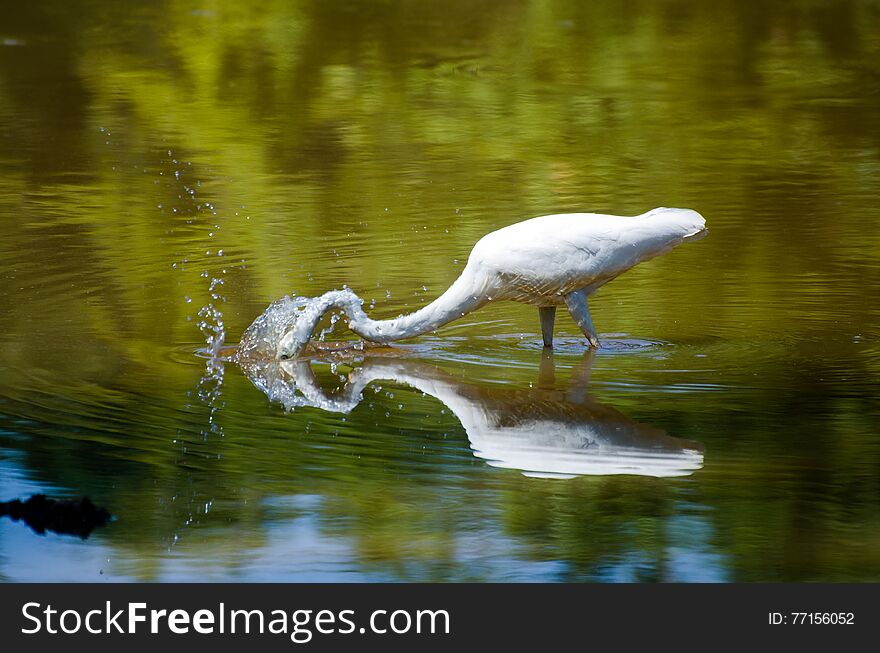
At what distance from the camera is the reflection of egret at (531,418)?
830 cm

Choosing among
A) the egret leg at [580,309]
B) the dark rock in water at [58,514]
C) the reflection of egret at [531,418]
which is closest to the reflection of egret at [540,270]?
the egret leg at [580,309]

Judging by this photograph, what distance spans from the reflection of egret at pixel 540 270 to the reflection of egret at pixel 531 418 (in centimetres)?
26

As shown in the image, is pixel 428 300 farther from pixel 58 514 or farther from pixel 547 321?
pixel 58 514

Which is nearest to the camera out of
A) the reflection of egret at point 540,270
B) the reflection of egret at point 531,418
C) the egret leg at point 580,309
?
the reflection of egret at point 531,418

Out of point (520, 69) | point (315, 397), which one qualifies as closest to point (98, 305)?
point (315, 397)

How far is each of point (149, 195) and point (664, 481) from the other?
9737 millimetres

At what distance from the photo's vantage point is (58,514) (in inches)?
298

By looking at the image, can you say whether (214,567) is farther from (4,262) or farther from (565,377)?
(4,262)

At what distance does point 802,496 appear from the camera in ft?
25.5

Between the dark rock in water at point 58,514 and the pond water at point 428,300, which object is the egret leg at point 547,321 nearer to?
the pond water at point 428,300

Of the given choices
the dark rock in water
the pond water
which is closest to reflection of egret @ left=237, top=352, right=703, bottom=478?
the pond water

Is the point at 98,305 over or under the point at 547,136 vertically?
under

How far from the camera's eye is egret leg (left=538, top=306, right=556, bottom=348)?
10.9m

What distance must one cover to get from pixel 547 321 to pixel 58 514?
168 inches
